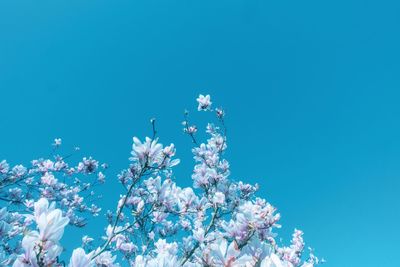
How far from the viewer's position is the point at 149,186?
3.69 m

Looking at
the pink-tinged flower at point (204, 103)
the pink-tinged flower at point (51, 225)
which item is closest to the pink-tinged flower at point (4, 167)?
the pink-tinged flower at point (204, 103)

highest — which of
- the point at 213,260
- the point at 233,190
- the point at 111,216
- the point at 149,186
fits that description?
the point at 111,216

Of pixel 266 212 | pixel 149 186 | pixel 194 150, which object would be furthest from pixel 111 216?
pixel 266 212

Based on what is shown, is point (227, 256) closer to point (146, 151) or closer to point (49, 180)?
point (146, 151)

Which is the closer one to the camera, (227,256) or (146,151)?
(227,256)

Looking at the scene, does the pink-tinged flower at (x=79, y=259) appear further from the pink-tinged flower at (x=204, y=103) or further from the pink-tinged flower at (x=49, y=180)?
the pink-tinged flower at (x=49, y=180)

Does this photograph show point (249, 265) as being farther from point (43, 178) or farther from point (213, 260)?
point (43, 178)

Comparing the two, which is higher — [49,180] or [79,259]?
[49,180]

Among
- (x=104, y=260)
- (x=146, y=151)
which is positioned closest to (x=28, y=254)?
(x=104, y=260)

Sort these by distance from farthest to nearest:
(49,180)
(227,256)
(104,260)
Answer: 1. (49,180)
2. (104,260)
3. (227,256)

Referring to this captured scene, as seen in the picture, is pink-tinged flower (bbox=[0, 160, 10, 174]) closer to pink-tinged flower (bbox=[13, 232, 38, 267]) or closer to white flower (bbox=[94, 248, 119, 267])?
white flower (bbox=[94, 248, 119, 267])

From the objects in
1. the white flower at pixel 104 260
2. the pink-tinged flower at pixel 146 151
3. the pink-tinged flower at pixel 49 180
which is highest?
the pink-tinged flower at pixel 49 180

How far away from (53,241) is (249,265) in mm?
898

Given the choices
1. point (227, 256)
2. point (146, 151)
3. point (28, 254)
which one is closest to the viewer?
point (28, 254)
